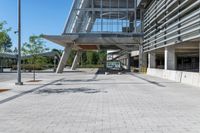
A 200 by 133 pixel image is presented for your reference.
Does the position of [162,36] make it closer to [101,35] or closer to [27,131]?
[101,35]

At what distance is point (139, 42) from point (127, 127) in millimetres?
44137

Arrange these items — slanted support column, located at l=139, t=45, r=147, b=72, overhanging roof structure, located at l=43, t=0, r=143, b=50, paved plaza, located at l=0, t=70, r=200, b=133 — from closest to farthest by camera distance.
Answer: paved plaza, located at l=0, t=70, r=200, b=133
overhanging roof structure, located at l=43, t=0, r=143, b=50
slanted support column, located at l=139, t=45, r=147, b=72

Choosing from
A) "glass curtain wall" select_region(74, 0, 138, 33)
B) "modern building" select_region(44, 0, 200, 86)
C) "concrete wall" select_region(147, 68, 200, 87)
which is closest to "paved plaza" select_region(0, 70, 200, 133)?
"concrete wall" select_region(147, 68, 200, 87)

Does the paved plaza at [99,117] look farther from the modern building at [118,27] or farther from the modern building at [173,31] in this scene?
the modern building at [118,27]

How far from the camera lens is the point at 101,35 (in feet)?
164

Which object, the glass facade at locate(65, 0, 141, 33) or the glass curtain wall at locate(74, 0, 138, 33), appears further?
the glass curtain wall at locate(74, 0, 138, 33)

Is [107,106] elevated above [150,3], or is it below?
below

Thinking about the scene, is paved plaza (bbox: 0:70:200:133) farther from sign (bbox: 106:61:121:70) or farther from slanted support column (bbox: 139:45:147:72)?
sign (bbox: 106:61:121:70)

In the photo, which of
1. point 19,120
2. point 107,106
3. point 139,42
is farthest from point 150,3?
point 19,120

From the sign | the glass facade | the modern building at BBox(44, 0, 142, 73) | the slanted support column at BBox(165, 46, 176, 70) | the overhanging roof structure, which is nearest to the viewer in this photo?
the slanted support column at BBox(165, 46, 176, 70)

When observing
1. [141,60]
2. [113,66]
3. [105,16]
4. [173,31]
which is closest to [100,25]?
[105,16]

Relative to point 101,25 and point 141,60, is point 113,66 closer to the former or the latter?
point 141,60

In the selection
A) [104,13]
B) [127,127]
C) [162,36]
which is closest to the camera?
[127,127]

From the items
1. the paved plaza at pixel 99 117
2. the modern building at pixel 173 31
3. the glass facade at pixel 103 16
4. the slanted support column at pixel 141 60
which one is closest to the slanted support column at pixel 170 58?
the modern building at pixel 173 31
